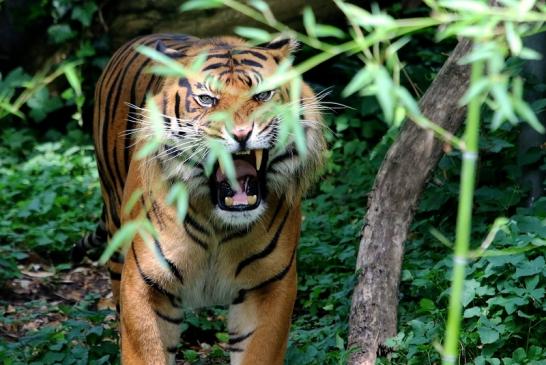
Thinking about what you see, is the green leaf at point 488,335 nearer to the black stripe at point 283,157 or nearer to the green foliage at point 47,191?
the black stripe at point 283,157

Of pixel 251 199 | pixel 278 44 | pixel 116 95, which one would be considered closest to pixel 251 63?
pixel 278 44

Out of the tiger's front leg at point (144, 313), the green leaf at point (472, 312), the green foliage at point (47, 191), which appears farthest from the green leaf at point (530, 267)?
the green foliage at point (47, 191)

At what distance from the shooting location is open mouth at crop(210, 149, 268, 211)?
3.58 m

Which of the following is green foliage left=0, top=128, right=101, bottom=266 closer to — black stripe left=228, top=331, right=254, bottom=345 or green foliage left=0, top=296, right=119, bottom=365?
green foliage left=0, top=296, right=119, bottom=365

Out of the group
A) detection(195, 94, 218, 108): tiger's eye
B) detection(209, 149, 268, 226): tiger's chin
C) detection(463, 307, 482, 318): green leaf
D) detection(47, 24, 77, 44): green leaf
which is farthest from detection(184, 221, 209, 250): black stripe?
detection(47, 24, 77, 44): green leaf

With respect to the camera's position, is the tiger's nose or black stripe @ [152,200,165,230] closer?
the tiger's nose

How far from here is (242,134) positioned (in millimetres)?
3277

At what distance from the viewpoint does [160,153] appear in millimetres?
3725

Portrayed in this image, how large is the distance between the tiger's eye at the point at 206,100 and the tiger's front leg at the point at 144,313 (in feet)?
2.18

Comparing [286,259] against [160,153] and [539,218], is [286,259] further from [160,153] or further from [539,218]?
[539,218]

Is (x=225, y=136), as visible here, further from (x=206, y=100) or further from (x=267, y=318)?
(x=267, y=318)

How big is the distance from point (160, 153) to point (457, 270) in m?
2.04

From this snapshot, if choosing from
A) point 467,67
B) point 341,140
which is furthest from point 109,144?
point 341,140

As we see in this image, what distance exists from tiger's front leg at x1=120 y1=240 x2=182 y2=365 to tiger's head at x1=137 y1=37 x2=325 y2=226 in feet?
1.18
